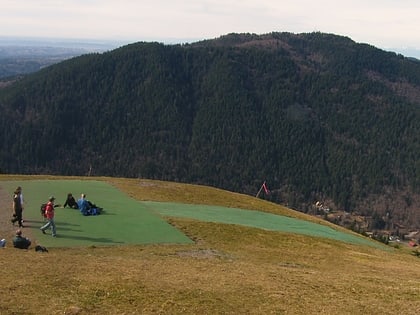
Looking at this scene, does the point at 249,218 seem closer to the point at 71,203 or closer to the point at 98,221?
the point at 98,221

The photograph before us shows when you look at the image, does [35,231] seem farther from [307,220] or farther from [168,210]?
[307,220]

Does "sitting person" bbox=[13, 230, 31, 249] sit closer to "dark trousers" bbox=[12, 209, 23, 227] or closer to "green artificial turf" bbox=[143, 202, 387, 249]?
"dark trousers" bbox=[12, 209, 23, 227]

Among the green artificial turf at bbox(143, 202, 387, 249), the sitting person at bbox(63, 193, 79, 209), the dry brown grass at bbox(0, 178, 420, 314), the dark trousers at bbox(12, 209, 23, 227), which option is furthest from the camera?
the green artificial turf at bbox(143, 202, 387, 249)

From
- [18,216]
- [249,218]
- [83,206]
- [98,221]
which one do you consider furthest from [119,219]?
[249,218]

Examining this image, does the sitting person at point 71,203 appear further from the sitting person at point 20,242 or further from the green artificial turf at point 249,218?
the sitting person at point 20,242

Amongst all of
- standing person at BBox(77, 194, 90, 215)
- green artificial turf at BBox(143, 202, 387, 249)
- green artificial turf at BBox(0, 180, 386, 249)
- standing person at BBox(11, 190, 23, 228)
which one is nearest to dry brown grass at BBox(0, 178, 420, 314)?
green artificial turf at BBox(0, 180, 386, 249)

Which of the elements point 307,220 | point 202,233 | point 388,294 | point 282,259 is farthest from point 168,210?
point 388,294
